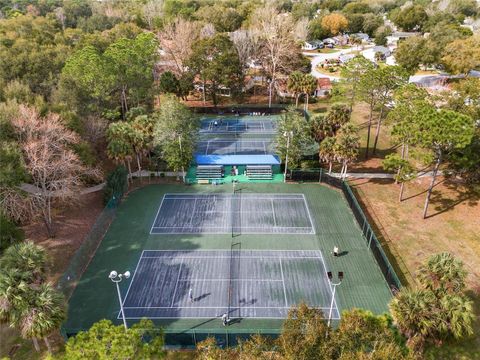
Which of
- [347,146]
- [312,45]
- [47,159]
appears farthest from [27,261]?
[312,45]

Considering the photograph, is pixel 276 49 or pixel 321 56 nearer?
pixel 276 49

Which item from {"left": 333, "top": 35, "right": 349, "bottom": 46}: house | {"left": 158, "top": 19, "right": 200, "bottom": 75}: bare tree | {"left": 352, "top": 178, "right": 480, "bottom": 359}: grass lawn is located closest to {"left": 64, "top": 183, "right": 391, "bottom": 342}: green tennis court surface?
{"left": 352, "top": 178, "right": 480, "bottom": 359}: grass lawn

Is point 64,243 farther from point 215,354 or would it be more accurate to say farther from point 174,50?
point 174,50


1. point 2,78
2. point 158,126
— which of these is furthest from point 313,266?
point 2,78

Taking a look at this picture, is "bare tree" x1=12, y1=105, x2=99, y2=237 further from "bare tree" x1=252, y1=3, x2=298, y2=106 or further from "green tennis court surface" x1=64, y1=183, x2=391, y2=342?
"bare tree" x1=252, y1=3, x2=298, y2=106

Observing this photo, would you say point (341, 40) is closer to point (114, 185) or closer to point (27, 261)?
point (114, 185)

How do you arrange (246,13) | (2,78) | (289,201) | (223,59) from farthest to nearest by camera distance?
(246,13)
(223,59)
(2,78)
(289,201)
